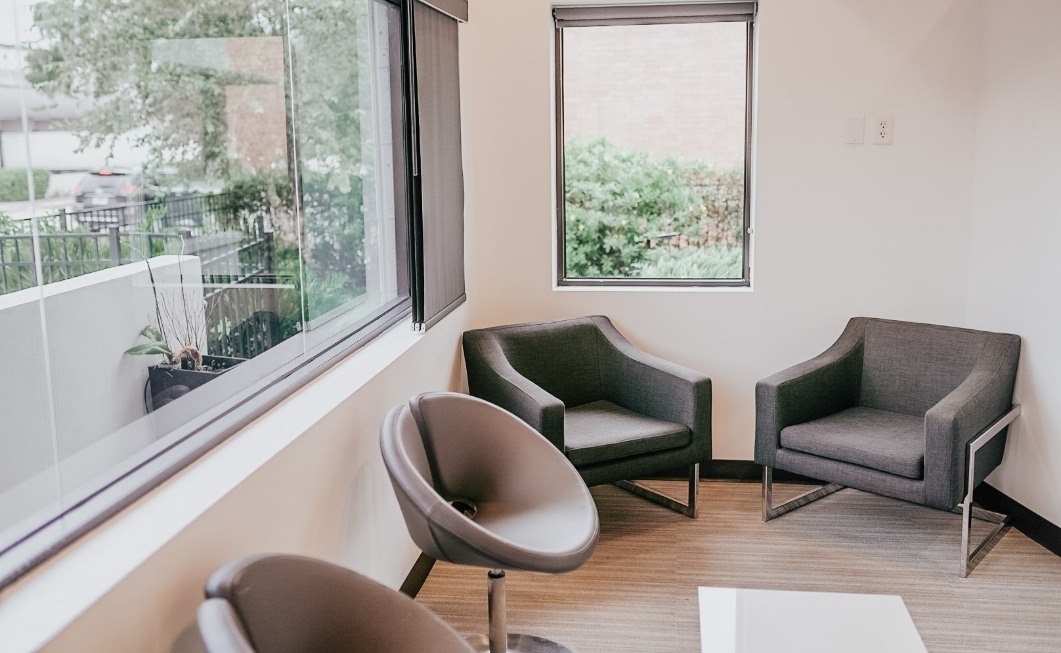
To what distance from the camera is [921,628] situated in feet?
10.1

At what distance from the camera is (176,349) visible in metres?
2.31

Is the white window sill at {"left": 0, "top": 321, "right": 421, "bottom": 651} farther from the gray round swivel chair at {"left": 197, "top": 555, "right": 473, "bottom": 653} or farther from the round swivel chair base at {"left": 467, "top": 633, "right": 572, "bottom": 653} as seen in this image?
the round swivel chair base at {"left": 467, "top": 633, "right": 572, "bottom": 653}

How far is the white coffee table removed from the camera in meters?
2.54

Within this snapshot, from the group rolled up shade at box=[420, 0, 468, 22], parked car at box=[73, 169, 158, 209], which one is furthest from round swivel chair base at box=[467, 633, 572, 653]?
rolled up shade at box=[420, 0, 468, 22]

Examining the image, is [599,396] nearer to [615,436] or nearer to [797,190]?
[615,436]

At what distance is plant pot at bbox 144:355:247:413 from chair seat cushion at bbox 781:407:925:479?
228 cm

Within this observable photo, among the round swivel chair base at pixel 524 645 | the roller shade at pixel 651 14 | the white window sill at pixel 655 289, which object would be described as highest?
the roller shade at pixel 651 14

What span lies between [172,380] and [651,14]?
2.87 m

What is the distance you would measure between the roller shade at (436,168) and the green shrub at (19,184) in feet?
5.75

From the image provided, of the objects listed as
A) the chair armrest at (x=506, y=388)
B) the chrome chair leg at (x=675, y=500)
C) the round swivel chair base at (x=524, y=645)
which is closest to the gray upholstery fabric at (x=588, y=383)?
the chair armrest at (x=506, y=388)

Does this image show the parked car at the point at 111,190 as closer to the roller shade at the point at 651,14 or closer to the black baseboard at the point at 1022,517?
the roller shade at the point at 651,14

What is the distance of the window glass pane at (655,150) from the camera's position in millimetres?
4371

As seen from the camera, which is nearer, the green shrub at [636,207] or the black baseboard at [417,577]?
the black baseboard at [417,577]

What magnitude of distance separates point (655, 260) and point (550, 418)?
135 centimetres
